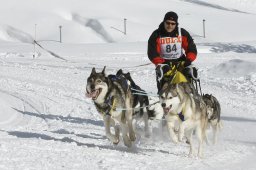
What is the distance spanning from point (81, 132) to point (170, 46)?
1.92 metres

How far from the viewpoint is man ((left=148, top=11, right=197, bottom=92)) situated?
22.3ft

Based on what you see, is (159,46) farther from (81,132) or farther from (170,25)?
(81,132)

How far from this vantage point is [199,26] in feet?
123

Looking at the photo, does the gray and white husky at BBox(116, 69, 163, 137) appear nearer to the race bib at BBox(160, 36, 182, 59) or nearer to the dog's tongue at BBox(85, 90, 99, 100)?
the race bib at BBox(160, 36, 182, 59)

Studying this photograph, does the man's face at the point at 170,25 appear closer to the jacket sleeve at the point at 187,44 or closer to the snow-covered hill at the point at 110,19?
the jacket sleeve at the point at 187,44

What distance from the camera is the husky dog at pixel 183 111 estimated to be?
5887 mm

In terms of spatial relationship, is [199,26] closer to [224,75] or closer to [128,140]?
[224,75]

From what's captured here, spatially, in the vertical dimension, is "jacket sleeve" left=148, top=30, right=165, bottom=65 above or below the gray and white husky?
above

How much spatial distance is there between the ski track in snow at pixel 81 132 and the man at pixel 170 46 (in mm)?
1038

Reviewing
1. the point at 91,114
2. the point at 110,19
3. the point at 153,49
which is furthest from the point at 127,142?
the point at 110,19

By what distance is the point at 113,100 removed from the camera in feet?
20.6

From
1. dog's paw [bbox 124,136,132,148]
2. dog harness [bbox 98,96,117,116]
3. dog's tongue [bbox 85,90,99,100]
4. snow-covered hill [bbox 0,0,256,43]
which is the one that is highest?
snow-covered hill [bbox 0,0,256,43]

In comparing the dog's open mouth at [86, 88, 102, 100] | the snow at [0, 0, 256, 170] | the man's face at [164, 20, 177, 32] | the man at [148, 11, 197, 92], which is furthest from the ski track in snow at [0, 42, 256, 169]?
the man's face at [164, 20, 177, 32]

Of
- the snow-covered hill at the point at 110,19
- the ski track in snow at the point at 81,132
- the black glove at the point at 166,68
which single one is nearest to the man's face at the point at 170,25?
the black glove at the point at 166,68
